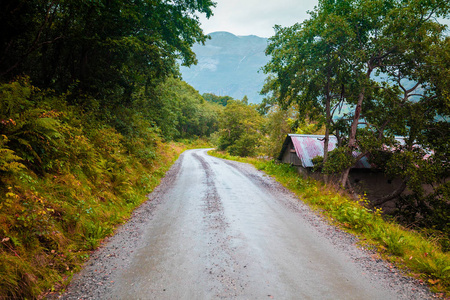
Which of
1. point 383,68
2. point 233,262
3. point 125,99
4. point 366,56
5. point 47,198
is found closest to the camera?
point 233,262

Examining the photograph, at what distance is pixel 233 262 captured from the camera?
13.6ft

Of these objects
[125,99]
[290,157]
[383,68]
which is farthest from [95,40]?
[290,157]

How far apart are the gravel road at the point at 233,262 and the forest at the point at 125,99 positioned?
0.64m

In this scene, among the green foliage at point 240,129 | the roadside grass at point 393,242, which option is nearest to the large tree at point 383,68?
the roadside grass at point 393,242

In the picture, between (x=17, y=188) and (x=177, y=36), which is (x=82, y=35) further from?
(x=17, y=188)

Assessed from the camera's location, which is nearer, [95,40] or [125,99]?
[95,40]

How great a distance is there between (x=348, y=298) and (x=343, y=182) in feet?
29.4

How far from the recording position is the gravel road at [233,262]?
11.1ft

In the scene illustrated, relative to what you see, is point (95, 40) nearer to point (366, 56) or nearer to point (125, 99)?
point (125, 99)

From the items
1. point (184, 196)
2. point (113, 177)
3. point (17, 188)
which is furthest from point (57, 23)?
point (184, 196)

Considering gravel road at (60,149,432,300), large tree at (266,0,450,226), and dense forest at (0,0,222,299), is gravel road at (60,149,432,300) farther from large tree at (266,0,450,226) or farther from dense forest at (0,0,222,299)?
large tree at (266,0,450,226)

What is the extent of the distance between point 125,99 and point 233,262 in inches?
468

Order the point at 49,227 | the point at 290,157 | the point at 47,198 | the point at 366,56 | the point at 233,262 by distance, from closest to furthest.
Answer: the point at 49,227, the point at 233,262, the point at 47,198, the point at 366,56, the point at 290,157

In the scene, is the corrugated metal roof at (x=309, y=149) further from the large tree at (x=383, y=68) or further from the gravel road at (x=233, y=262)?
the gravel road at (x=233, y=262)
